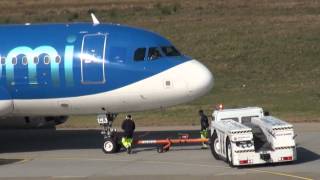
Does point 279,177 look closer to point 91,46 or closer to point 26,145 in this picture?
point 91,46

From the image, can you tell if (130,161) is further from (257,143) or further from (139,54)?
(257,143)

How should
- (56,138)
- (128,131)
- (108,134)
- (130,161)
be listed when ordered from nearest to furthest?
(130,161)
(128,131)
(108,134)
(56,138)

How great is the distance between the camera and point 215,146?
26141 mm

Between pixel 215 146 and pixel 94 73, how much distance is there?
173 inches

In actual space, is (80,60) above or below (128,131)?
above

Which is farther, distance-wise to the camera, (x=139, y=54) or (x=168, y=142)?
(x=168, y=142)

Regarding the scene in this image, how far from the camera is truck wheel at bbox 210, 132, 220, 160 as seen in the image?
25938 millimetres

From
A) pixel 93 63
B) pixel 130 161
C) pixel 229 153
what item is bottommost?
pixel 130 161

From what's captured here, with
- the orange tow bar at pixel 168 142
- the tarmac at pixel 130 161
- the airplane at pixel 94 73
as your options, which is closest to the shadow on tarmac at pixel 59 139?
the tarmac at pixel 130 161

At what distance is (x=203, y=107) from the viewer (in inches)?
1662

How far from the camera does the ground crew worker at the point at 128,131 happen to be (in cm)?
2759

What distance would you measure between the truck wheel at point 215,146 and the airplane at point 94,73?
1465 millimetres

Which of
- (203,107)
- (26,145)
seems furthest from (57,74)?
(203,107)

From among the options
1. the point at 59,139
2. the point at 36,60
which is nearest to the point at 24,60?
the point at 36,60
